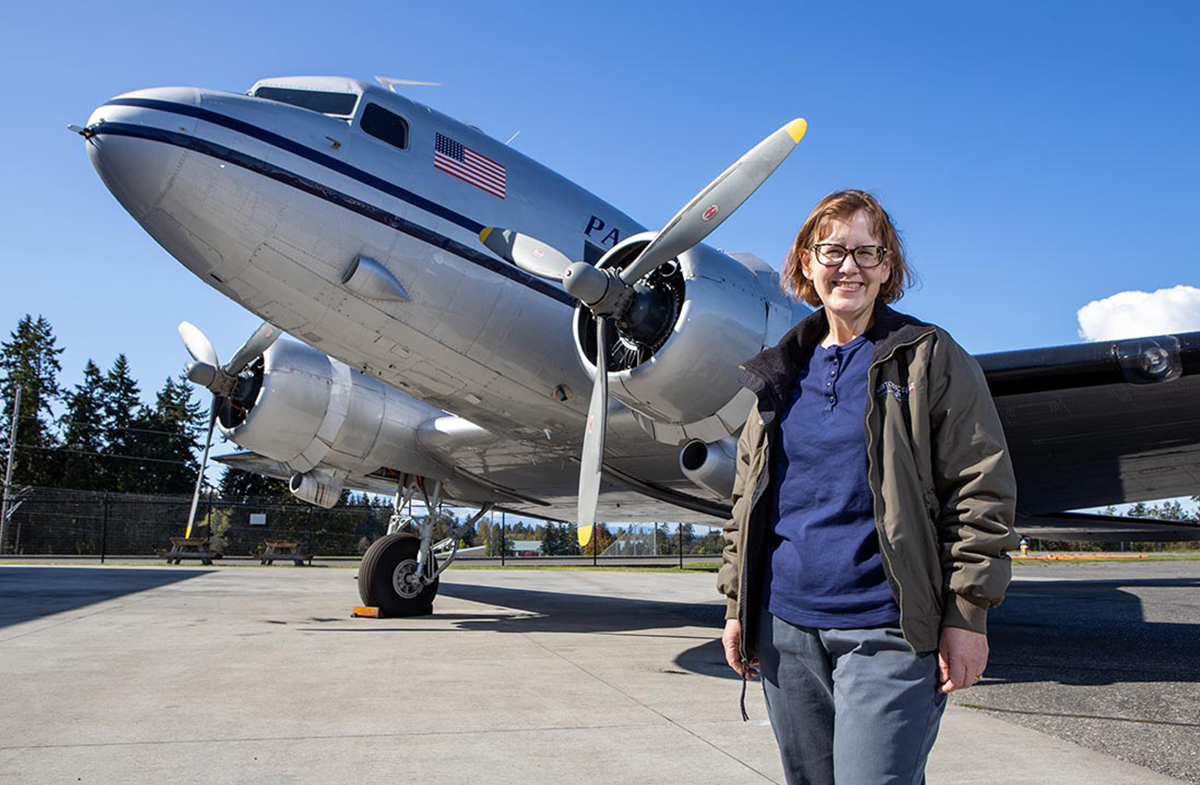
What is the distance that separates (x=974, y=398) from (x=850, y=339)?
396 mm

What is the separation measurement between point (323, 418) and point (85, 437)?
60092mm

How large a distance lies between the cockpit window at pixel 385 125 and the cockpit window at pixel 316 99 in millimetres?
165

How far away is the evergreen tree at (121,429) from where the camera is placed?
195 ft

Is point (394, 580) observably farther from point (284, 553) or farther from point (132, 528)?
point (132, 528)

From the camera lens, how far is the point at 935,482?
6.45 ft

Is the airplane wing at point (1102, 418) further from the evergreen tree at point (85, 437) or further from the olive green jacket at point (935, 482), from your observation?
the evergreen tree at point (85, 437)

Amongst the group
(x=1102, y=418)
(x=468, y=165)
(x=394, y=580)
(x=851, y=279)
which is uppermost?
(x=468, y=165)

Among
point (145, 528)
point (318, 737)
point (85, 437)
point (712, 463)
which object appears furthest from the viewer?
point (85, 437)

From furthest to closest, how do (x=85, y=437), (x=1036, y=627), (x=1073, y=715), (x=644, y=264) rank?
(x=85, y=437) → (x=1036, y=627) → (x=644, y=264) → (x=1073, y=715)

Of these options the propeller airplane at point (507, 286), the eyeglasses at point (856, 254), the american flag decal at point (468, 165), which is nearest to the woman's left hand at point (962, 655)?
the eyeglasses at point (856, 254)

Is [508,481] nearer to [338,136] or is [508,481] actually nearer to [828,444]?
[338,136]

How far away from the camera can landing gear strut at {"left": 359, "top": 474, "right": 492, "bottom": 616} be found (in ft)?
36.8

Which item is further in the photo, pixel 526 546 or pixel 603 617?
pixel 526 546

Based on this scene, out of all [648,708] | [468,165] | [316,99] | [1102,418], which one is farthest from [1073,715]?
[316,99]
